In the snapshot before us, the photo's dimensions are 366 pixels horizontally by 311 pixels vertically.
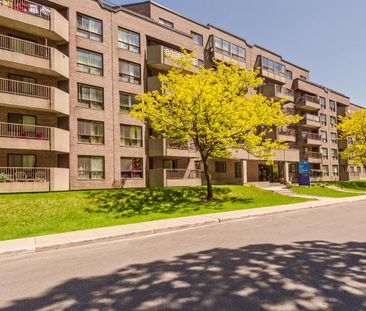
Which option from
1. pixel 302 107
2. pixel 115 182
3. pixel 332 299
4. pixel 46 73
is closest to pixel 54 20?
pixel 46 73

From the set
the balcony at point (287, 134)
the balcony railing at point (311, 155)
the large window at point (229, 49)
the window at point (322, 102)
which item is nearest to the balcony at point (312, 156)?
the balcony railing at point (311, 155)

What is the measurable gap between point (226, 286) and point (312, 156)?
49.3 m

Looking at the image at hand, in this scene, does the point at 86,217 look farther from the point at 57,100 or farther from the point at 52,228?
the point at 57,100

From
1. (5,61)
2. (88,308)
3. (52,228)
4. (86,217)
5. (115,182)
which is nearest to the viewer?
(88,308)

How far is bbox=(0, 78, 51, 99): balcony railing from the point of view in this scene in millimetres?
21406

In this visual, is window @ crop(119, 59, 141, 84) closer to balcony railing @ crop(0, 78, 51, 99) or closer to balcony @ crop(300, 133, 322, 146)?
balcony railing @ crop(0, 78, 51, 99)

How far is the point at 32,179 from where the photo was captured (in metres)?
21.2

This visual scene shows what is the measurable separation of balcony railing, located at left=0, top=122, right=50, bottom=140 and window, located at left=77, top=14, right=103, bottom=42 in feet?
29.2

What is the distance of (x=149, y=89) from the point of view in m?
29.4

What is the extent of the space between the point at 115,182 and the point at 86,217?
1180 cm

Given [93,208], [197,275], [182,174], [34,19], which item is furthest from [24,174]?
[197,275]

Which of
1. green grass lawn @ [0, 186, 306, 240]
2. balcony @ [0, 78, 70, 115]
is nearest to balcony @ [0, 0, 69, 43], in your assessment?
balcony @ [0, 78, 70, 115]

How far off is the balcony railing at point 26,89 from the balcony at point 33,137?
238 centimetres

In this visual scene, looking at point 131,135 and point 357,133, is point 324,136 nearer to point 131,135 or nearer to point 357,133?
point 357,133
